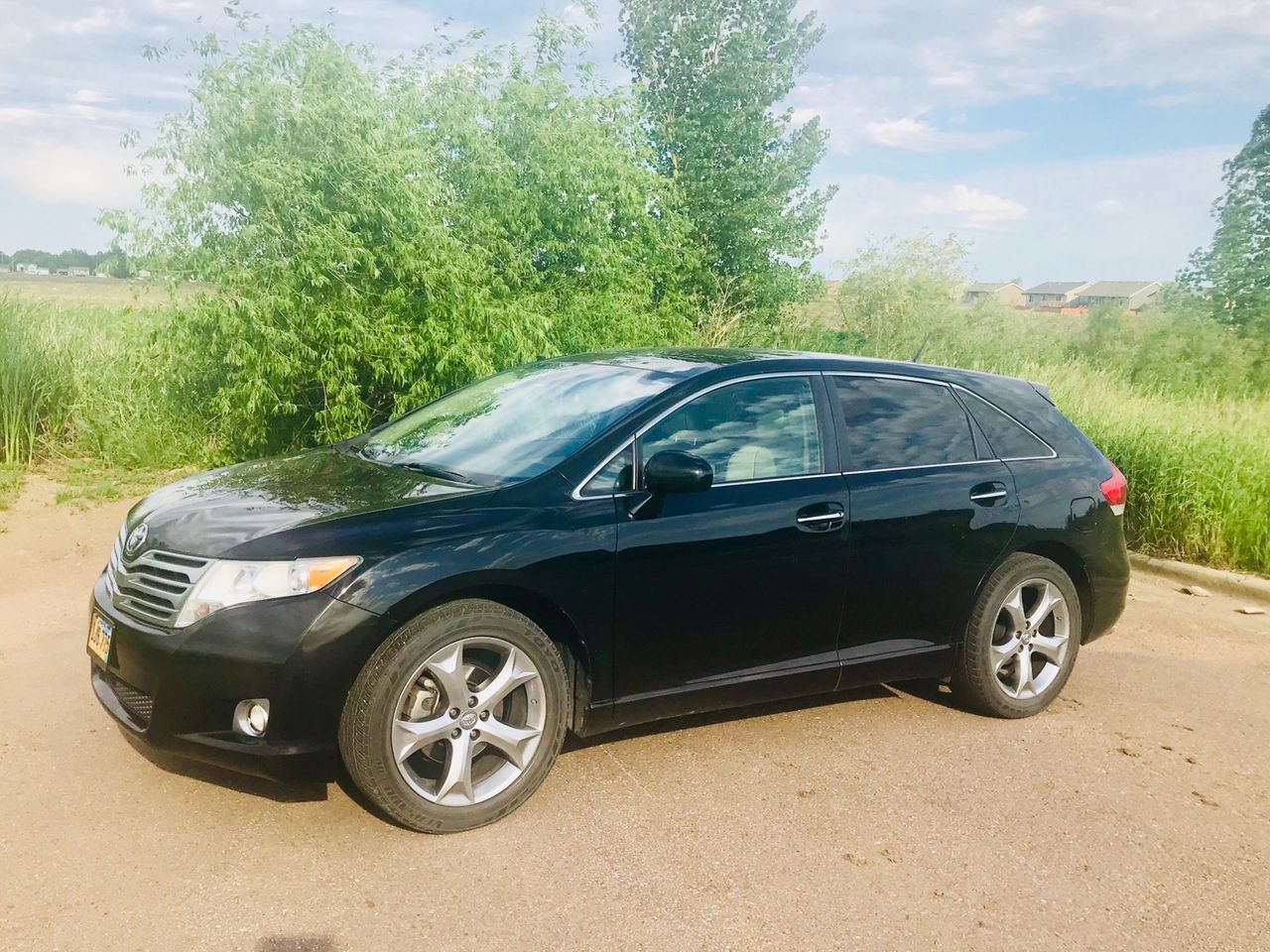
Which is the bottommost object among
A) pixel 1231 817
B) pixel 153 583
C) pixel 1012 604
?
pixel 1231 817

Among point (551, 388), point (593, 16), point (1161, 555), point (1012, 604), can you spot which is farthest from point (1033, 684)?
point (593, 16)

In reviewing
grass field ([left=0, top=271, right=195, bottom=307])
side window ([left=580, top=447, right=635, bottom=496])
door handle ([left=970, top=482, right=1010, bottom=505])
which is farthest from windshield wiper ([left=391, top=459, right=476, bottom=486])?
grass field ([left=0, top=271, right=195, bottom=307])

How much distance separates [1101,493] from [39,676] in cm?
525

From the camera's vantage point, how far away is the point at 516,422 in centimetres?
479

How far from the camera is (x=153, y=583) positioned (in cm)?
384

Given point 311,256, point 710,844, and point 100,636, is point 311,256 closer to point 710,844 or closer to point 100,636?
point 100,636

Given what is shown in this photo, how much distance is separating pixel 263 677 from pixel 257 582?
0.31 m

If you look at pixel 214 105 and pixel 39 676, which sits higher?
pixel 214 105

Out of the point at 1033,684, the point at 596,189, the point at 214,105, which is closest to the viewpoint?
the point at 1033,684

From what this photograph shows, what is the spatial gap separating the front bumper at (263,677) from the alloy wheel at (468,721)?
9.2 inches

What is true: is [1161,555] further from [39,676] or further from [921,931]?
[39,676]

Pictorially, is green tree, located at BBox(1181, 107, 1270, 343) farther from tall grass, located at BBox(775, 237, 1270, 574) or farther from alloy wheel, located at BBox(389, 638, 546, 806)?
alloy wheel, located at BBox(389, 638, 546, 806)

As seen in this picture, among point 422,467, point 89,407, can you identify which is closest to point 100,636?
point 422,467

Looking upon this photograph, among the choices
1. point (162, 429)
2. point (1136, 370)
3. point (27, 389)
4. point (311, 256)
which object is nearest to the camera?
point (311, 256)
